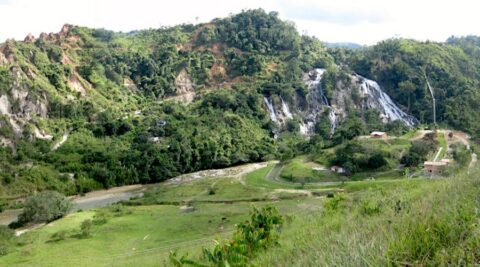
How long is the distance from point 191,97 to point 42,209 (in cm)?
4417

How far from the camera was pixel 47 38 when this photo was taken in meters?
74.3

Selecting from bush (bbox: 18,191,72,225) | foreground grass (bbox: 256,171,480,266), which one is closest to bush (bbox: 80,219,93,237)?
bush (bbox: 18,191,72,225)

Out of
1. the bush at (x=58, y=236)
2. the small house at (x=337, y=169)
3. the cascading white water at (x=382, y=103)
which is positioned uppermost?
the cascading white water at (x=382, y=103)

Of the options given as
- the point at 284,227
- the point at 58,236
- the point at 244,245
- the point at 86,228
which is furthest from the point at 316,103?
the point at 244,245

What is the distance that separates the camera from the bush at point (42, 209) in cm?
3475

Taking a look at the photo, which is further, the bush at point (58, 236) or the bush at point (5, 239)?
the bush at point (58, 236)

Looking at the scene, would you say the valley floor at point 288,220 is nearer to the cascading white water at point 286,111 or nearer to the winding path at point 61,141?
the winding path at point 61,141

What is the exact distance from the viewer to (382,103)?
75.9 meters

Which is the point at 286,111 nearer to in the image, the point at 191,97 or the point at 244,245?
the point at 191,97

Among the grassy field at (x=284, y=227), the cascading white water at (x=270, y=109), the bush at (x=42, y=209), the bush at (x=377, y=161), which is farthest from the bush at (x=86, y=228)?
the cascading white water at (x=270, y=109)

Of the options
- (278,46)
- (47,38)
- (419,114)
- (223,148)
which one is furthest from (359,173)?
(47,38)

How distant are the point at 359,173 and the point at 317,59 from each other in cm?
4541

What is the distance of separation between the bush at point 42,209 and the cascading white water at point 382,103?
53.9m

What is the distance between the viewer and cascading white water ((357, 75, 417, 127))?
73.2m
